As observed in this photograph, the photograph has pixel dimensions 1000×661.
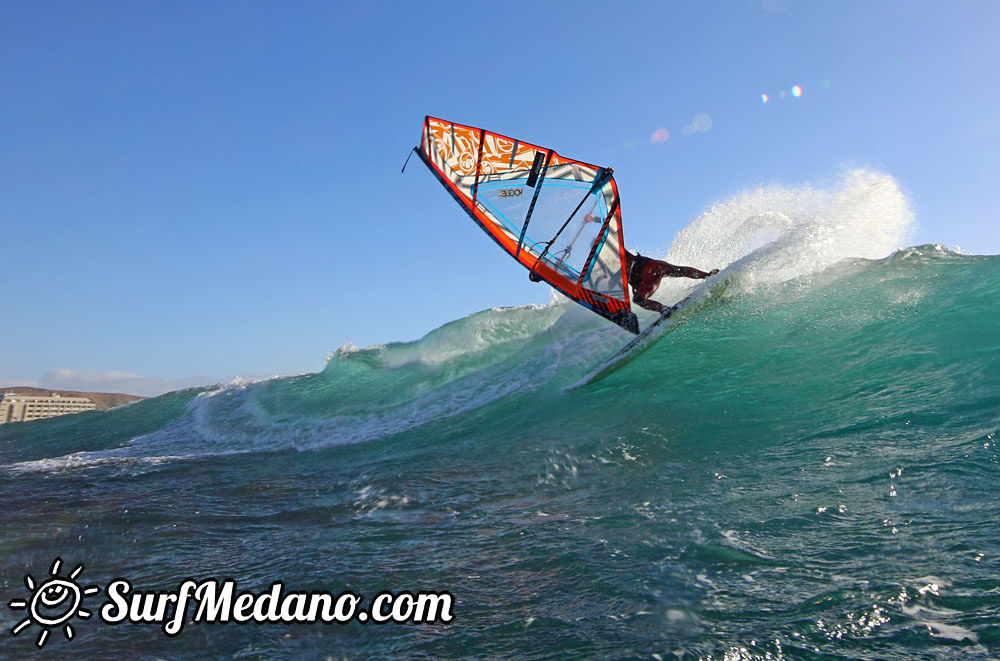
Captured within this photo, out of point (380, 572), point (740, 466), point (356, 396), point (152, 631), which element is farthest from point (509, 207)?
point (152, 631)

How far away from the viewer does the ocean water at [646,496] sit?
2.17 m

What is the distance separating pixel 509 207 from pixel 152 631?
7138mm

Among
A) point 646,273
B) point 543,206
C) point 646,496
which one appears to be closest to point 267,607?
point 646,496

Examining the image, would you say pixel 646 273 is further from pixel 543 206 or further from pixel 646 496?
pixel 646 496

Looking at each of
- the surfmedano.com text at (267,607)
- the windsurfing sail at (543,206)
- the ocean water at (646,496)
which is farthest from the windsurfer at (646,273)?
the surfmedano.com text at (267,607)

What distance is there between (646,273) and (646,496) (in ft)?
16.5

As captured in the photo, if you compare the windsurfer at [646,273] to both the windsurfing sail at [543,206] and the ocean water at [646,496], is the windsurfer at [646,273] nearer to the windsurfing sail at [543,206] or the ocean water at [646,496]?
the windsurfing sail at [543,206]

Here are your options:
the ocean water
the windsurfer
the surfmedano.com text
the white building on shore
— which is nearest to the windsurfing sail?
the windsurfer

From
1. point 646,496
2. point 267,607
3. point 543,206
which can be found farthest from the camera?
point 543,206

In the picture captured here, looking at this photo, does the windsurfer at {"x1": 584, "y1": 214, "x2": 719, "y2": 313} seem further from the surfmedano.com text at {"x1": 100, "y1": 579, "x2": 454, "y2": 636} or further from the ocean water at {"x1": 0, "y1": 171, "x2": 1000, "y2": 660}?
the surfmedano.com text at {"x1": 100, "y1": 579, "x2": 454, "y2": 636}

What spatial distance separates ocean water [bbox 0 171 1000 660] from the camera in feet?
7.13

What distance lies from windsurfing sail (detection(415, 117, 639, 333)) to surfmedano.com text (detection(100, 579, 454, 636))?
632 cm

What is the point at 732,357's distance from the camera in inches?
286

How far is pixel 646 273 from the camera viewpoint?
8.25 metres
